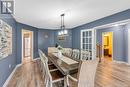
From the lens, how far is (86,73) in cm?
223

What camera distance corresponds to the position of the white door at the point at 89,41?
18.1 feet

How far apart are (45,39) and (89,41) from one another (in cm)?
352

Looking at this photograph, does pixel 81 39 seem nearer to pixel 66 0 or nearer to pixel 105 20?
pixel 105 20

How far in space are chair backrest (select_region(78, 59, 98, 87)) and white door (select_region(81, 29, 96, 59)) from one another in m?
3.32

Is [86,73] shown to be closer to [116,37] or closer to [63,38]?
[63,38]

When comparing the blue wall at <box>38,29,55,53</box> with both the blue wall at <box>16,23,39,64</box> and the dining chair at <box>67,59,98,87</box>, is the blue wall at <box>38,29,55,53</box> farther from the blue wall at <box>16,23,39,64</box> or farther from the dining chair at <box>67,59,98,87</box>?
the dining chair at <box>67,59,98,87</box>

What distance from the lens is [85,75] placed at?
2234 mm

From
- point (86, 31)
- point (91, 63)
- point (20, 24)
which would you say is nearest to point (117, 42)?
point (86, 31)

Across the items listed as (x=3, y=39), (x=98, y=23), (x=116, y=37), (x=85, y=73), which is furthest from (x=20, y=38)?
(x=116, y=37)

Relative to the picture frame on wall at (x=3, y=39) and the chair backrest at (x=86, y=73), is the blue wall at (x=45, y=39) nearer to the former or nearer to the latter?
the picture frame on wall at (x=3, y=39)

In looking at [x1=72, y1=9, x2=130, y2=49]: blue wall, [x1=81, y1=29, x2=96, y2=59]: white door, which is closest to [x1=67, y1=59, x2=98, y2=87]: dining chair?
[x1=72, y1=9, x2=130, y2=49]: blue wall

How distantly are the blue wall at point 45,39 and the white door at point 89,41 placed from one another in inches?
105

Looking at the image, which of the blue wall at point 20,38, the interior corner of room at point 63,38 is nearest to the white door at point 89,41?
the interior corner of room at point 63,38

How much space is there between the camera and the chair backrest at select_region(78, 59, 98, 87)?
2146 mm
